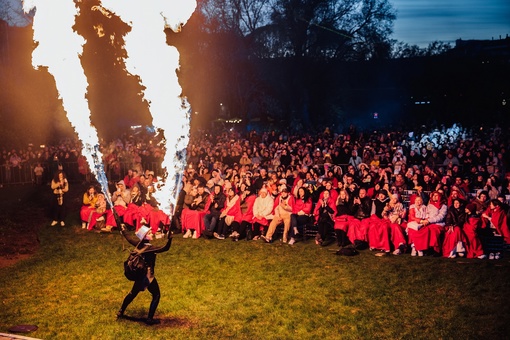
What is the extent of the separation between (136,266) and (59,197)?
10448 millimetres

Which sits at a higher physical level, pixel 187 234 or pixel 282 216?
pixel 282 216

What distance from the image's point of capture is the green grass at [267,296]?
8844 millimetres

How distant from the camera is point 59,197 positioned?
59.2 feet

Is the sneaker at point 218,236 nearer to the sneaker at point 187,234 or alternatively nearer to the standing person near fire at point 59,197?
the sneaker at point 187,234

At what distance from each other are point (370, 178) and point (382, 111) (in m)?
43.1

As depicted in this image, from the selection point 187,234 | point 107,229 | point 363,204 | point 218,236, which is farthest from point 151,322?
point 107,229

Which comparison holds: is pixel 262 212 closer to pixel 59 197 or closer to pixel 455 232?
pixel 455 232

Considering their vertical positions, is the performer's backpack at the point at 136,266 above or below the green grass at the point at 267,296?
above

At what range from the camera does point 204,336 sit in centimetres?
866

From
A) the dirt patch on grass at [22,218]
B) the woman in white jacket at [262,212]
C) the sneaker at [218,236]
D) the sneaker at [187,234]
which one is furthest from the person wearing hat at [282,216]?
the dirt patch on grass at [22,218]

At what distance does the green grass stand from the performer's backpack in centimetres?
98

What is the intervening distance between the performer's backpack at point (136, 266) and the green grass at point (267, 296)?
3.20 feet

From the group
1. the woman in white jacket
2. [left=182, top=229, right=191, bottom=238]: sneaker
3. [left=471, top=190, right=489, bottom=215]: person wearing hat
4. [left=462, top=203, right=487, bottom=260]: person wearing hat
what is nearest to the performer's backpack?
the woman in white jacket

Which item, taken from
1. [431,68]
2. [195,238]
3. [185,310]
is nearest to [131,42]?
[185,310]
